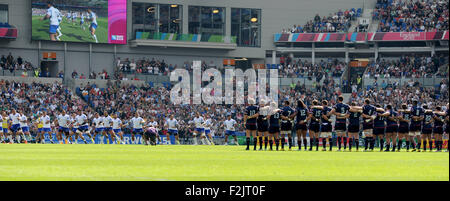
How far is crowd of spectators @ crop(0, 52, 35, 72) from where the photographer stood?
64625mm

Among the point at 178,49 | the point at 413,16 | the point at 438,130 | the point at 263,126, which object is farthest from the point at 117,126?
the point at 413,16

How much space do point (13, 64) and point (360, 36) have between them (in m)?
32.3

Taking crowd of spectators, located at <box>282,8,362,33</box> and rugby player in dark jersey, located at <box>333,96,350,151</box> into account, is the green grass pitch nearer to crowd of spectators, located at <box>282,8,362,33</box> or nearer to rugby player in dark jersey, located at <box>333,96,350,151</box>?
crowd of spectators, located at <box>282,8,362,33</box>

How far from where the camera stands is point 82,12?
67438 mm

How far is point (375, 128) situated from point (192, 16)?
43.8 m

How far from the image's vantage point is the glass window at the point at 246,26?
3010 inches

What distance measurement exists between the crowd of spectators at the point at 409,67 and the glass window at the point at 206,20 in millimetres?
15270

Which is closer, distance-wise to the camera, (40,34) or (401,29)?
(40,34)

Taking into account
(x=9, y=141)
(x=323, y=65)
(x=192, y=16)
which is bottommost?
(x=9, y=141)

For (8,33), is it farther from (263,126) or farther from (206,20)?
(263,126)
